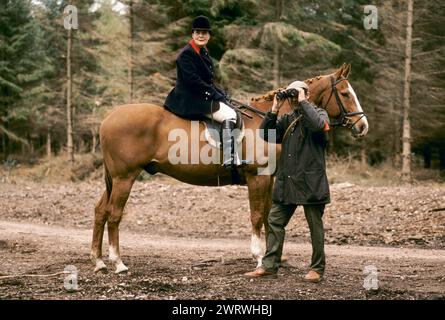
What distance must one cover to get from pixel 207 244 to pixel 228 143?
3.92 metres

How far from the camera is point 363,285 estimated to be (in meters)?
6.85

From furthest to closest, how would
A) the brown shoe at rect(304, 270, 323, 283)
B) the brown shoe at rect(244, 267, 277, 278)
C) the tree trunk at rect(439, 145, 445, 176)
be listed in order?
1. the tree trunk at rect(439, 145, 445, 176)
2. the brown shoe at rect(244, 267, 277, 278)
3. the brown shoe at rect(304, 270, 323, 283)

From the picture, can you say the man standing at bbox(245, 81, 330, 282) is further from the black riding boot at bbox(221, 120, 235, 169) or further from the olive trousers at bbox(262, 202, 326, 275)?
the black riding boot at bbox(221, 120, 235, 169)

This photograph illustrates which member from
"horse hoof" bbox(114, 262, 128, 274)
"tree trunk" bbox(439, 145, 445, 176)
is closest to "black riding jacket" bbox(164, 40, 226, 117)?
"horse hoof" bbox(114, 262, 128, 274)

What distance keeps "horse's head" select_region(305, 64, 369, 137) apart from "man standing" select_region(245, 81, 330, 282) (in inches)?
33.5

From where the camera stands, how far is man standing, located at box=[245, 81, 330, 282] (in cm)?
697

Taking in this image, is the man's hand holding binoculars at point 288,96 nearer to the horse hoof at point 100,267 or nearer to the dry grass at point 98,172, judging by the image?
the horse hoof at point 100,267

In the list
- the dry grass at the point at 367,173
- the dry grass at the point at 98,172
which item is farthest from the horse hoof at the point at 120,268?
the dry grass at the point at 98,172

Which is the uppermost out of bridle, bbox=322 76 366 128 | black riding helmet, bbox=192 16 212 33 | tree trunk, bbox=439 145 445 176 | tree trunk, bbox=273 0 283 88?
tree trunk, bbox=273 0 283 88

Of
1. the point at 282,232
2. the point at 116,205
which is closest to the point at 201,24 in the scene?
the point at 116,205
